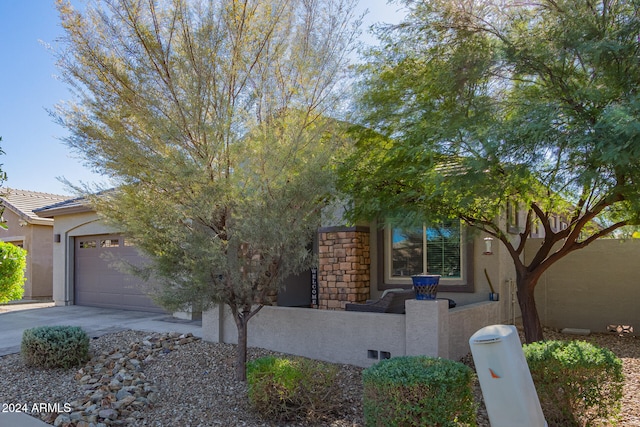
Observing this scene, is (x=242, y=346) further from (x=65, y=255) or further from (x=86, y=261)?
(x=65, y=255)

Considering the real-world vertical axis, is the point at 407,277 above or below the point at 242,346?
above

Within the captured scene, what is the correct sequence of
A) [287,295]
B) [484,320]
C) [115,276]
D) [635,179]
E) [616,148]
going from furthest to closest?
1. [115,276]
2. [287,295]
3. [484,320]
4. [635,179]
5. [616,148]

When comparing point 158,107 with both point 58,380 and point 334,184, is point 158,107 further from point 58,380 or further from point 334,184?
point 58,380

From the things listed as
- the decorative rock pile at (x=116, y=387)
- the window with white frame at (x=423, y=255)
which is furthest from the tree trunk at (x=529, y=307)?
the decorative rock pile at (x=116, y=387)

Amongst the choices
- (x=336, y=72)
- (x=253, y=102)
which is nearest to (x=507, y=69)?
(x=336, y=72)

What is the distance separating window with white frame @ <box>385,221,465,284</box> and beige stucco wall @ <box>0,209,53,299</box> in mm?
14369

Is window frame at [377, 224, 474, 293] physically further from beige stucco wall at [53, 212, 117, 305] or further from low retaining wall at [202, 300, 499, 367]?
beige stucco wall at [53, 212, 117, 305]

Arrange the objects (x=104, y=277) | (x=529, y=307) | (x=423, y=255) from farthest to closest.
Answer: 1. (x=104, y=277)
2. (x=423, y=255)
3. (x=529, y=307)

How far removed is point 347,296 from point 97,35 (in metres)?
6.19

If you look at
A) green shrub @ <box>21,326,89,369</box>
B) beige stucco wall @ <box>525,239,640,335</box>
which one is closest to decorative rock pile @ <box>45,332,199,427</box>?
green shrub @ <box>21,326,89,369</box>

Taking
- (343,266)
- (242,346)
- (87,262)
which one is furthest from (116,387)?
(87,262)

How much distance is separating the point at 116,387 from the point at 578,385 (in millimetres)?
5145

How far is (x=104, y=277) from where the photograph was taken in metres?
14.1

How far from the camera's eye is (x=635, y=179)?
5.04 metres
